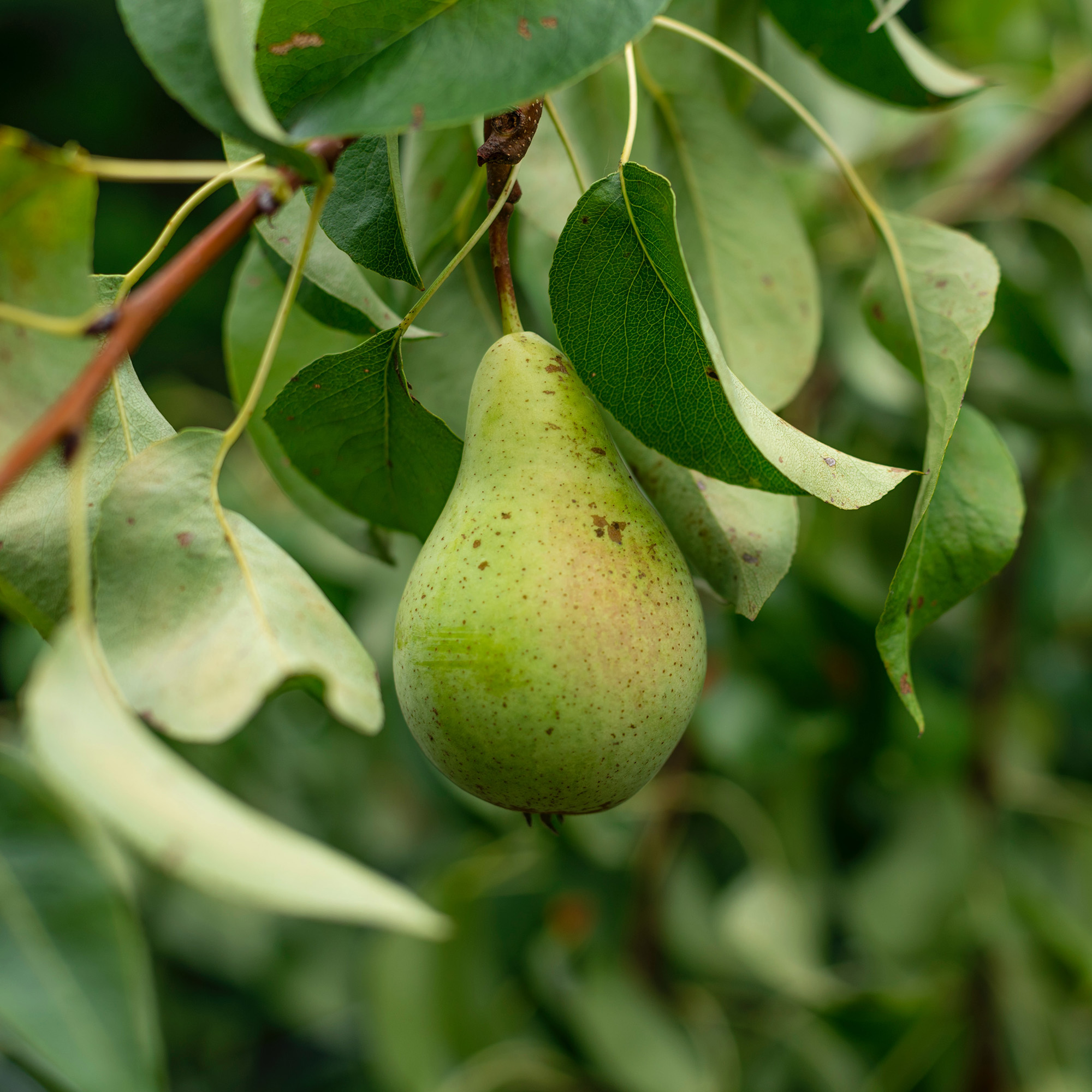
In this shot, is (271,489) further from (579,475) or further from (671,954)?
(579,475)

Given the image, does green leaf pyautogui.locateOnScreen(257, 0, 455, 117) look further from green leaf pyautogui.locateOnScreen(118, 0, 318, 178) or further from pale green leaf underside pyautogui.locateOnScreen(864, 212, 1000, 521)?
pale green leaf underside pyautogui.locateOnScreen(864, 212, 1000, 521)

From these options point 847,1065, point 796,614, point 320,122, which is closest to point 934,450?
point 320,122

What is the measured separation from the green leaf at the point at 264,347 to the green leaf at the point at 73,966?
259mm

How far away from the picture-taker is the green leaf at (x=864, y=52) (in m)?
0.62

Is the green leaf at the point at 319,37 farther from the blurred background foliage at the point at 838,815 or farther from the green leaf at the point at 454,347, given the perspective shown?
the blurred background foliage at the point at 838,815

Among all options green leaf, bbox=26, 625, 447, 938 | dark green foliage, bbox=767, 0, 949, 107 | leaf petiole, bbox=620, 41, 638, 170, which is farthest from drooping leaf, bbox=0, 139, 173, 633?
dark green foliage, bbox=767, 0, 949, 107

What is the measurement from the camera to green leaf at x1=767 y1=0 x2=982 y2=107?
623 mm

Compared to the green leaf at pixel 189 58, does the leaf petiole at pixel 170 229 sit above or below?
below

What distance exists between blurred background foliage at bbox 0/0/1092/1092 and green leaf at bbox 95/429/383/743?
1.68 ft

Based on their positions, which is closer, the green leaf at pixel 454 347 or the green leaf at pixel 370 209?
the green leaf at pixel 370 209

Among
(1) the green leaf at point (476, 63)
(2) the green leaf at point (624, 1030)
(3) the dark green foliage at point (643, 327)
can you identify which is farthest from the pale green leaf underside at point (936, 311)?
(2) the green leaf at point (624, 1030)

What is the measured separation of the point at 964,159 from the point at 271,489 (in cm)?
99

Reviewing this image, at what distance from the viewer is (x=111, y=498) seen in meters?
0.41

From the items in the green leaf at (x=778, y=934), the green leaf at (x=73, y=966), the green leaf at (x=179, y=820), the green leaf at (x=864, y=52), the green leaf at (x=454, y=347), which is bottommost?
the green leaf at (x=778, y=934)
